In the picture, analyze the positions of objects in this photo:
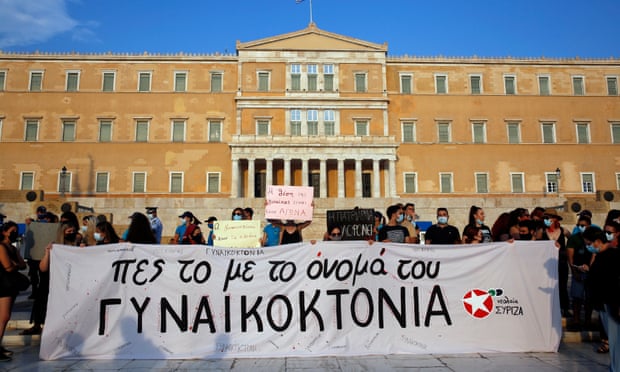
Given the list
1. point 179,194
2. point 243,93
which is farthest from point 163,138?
point 243,93

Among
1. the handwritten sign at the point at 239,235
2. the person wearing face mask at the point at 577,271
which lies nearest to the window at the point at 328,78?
the handwritten sign at the point at 239,235

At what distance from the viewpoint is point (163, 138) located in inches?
1340

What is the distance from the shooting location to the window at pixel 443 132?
3525 centimetres

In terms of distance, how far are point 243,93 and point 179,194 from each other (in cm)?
932

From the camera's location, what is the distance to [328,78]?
35.1 meters

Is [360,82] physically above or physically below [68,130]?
above

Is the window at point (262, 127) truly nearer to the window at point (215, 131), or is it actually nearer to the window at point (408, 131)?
the window at point (215, 131)

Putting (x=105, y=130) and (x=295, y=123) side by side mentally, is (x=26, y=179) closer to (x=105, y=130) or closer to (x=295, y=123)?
(x=105, y=130)

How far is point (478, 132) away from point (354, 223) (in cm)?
3157

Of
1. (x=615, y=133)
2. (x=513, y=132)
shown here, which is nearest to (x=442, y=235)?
(x=513, y=132)

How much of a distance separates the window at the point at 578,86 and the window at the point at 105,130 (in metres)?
37.8

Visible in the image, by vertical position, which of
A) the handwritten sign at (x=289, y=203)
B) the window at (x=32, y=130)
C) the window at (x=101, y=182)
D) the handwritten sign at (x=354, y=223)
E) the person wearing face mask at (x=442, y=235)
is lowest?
the person wearing face mask at (x=442, y=235)

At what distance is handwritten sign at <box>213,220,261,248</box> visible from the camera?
7.75 m

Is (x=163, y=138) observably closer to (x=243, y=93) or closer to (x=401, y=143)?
(x=243, y=93)
